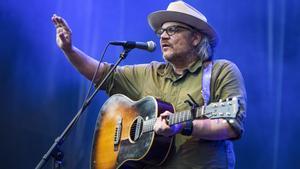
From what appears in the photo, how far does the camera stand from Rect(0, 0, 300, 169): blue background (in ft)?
11.8

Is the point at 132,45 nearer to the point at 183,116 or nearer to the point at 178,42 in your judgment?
the point at 178,42

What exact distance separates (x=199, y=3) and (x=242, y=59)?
2.02 ft

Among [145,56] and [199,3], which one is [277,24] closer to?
[199,3]

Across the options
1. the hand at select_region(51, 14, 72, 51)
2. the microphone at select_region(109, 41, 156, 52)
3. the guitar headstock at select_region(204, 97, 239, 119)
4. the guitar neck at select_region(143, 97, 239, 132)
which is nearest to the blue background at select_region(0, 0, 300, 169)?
the hand at select_region(51, 14, 72, 51)

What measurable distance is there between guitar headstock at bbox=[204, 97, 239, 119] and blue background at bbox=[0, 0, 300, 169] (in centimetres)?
177

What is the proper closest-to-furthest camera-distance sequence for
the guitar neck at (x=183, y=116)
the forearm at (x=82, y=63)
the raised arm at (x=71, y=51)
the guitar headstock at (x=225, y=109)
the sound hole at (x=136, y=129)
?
the guitar headstock at (x=225, y=109) < the guitar neck at (x=183, y=116) < the sound hole at (x=136, y=129) < the raised arm at (x=71, y=51) < the forearm at (x=82, y=63)

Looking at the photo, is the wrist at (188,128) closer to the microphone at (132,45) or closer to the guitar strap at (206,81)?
the guitar strap at (206,81)

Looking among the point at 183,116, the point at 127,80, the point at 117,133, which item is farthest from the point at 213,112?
the point at 127,80

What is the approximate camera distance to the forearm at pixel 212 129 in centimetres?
216

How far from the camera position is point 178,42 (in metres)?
2.66

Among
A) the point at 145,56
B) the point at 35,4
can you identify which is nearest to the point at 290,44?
the point at 145,56

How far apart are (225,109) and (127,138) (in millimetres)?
819

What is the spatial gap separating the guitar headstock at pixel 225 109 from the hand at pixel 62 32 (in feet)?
3.43

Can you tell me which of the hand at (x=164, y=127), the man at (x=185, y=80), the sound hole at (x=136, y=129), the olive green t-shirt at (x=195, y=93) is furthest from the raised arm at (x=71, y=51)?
the hand at (x=164, y=127)
